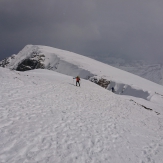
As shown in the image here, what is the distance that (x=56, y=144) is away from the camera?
6.68 meters

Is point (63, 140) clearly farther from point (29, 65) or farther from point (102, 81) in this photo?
point (29, 65)

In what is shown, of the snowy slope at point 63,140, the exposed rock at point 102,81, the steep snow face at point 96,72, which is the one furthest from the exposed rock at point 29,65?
the snowy slope at point 63,140

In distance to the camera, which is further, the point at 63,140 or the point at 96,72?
the point at 96,72

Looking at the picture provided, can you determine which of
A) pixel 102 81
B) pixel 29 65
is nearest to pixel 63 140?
pixel 102 81

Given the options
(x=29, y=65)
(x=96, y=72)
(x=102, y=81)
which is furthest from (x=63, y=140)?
(x=29, y=65)

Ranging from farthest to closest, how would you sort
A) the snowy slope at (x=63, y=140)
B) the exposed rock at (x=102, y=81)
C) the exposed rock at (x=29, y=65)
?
the exposed rock at (x=29, y=65) → the exposed rock at (x=102, y=81) → the snowy slope at (x=63, y=140)

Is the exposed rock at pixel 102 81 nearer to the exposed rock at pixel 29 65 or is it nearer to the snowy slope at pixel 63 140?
the exposed rock at pixel 29 65

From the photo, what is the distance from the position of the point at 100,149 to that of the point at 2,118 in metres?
5.95

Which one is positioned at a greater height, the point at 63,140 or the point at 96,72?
the point at 96,72

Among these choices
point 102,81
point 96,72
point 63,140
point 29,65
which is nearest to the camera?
point 63,140

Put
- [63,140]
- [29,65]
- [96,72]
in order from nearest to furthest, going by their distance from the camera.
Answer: [63,140], [96,72], [29,65]

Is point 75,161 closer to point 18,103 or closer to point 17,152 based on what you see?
point 17,152

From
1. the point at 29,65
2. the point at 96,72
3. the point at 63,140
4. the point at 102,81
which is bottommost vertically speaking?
the point at 63,140

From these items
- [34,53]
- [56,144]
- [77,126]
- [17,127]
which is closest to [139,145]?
[77,126]
